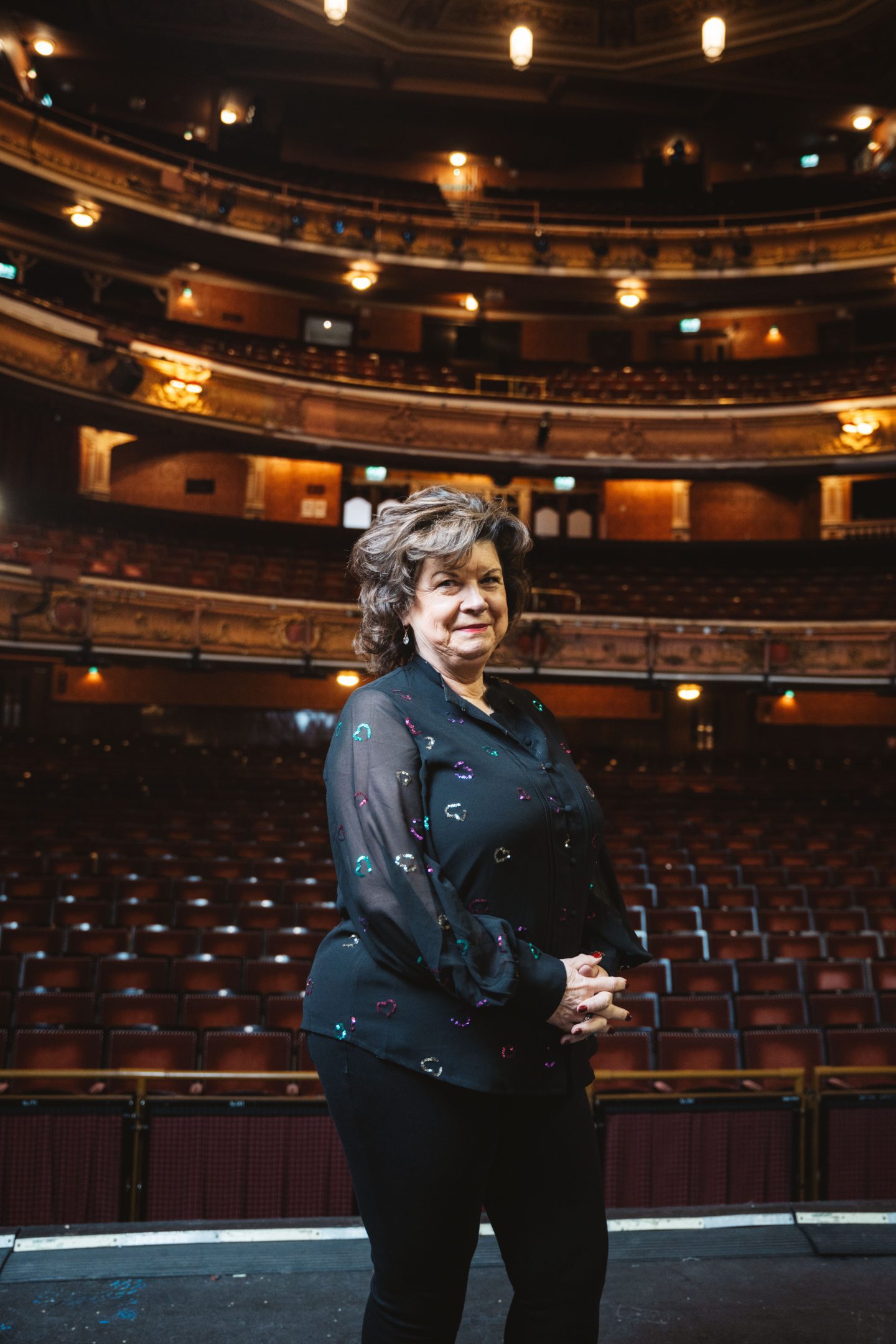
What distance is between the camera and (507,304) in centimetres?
1822

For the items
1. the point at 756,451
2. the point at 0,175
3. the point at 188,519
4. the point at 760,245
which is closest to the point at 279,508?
the point at 188,519

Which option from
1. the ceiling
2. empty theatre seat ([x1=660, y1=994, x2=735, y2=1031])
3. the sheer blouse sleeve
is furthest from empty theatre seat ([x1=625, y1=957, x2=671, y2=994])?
the ceiling

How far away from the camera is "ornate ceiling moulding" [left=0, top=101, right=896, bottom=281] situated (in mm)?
15070

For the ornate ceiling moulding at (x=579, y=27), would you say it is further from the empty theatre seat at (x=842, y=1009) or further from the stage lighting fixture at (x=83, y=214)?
the empty theatre seat at (x=842, y=1009)

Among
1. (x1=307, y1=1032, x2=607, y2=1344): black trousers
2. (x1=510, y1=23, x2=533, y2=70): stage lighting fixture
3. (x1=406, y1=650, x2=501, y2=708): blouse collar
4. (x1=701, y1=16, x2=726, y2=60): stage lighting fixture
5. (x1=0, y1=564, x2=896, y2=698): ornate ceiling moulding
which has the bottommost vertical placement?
(x1=307, y1=1032, x2=607, y2=1344): black trousers

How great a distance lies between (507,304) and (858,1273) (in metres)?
18.3

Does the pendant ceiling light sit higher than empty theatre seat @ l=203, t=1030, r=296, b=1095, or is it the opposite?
the pendant ceiling light

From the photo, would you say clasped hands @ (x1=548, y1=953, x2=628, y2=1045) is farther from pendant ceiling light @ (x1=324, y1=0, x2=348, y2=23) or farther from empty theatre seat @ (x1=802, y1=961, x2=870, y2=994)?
pendant ceiling light @ (x1=324, y1=0, x2=348, y2=23)

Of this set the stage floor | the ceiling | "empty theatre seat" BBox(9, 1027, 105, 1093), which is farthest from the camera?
the ceiling

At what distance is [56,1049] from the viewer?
13.5ft

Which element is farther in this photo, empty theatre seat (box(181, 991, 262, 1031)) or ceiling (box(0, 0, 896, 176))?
ceiling (box(0, 0, 896, 176))

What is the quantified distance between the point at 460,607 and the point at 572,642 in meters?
11.8

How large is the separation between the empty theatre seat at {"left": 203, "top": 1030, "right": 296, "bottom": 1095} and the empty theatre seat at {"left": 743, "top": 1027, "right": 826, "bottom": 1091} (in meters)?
2.14

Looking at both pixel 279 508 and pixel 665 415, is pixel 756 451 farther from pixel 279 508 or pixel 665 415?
pixel 279 508
